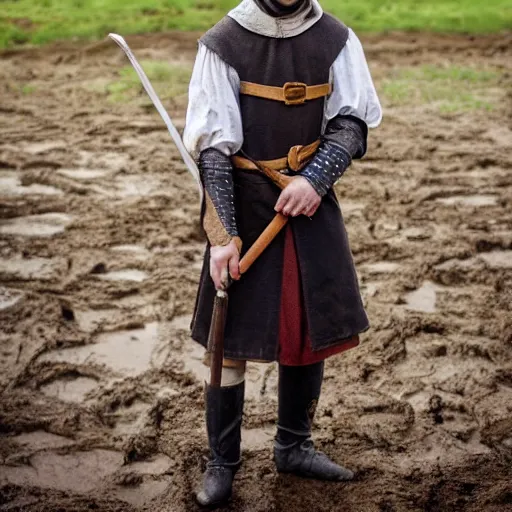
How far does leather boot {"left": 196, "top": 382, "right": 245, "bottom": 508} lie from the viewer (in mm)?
2676

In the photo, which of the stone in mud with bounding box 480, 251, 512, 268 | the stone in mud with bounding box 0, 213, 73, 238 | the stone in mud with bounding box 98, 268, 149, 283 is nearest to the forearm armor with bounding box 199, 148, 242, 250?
the stone in mud with bounding box 98, 268, 149, 283

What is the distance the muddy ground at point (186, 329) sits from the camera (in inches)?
115

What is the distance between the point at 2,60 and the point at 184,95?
2.52 metres

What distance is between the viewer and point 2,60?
879 centimetres

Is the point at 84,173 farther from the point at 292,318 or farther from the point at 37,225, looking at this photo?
the point at 292,318

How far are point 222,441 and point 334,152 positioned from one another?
1039 millimetres

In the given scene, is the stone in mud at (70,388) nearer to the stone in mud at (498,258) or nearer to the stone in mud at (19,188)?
the stone in mud at (19,188)

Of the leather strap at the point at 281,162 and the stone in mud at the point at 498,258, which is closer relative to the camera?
the leather strap at the point at 281,162

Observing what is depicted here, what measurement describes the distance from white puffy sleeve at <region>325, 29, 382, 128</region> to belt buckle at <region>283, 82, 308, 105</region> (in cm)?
13

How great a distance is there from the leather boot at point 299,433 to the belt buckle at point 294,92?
2.96 feet

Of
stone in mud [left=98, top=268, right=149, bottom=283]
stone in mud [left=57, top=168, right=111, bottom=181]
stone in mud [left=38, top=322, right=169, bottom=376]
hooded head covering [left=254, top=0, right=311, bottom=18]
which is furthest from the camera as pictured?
stone in mud [left=57, top=168, right=111, bottom=181]

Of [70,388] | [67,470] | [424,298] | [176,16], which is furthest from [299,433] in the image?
[176,16]

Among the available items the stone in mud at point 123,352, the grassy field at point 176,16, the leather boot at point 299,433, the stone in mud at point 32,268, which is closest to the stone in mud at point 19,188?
the stone in mud at point 32,268

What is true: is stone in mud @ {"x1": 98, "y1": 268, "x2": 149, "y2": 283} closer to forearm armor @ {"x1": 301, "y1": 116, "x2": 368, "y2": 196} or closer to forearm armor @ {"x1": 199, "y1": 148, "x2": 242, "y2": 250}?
forearm armor @ {"x1": 199, "y1": 148, "x2": 242, "y2": 250}
